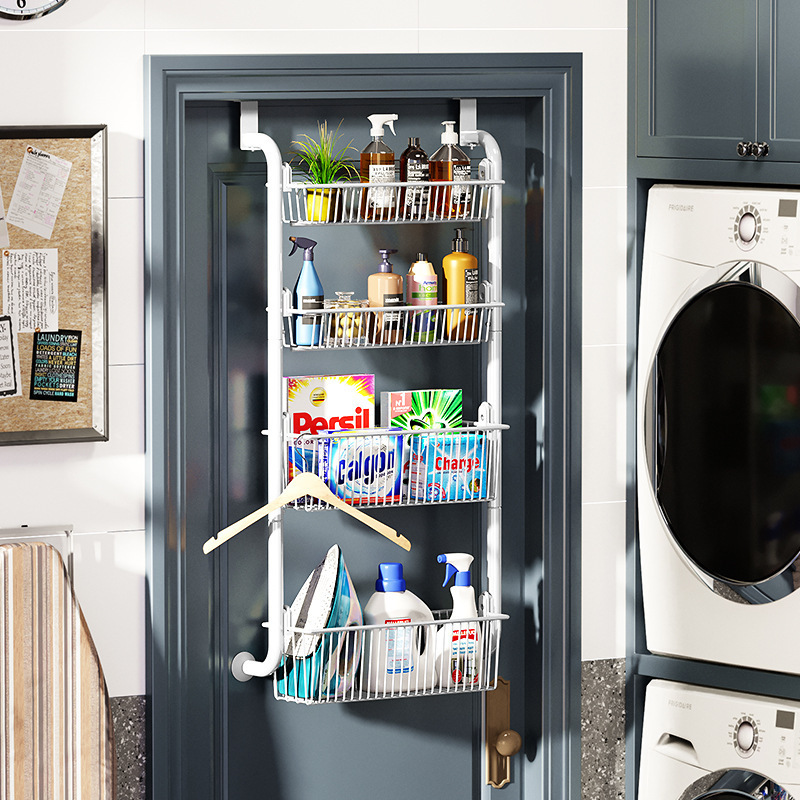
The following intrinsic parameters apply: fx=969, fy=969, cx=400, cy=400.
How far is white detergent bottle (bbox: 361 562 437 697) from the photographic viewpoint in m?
1.79

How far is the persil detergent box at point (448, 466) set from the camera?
1792 millimetres

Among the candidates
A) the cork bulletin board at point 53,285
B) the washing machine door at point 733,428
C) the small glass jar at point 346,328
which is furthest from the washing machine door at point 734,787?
the cork bulletin board at point 53,285

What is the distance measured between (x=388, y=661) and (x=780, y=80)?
1279mm

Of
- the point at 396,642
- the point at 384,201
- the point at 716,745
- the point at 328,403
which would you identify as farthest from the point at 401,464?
the point at 716,745

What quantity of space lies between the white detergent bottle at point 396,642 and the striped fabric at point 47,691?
0.48 m

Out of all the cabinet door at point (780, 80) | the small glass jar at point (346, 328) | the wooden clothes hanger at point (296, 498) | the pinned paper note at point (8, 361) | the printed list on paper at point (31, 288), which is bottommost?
the wooden clothes hanger at point (296, 498)

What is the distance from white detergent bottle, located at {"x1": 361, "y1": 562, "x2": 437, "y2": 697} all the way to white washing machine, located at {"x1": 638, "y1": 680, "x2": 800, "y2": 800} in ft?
1.54

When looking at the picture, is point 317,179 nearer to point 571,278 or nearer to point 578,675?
point 571,278

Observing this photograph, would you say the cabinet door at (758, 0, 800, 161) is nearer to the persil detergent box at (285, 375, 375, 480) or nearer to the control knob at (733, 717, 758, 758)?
the persil detergent box at (285, 375, 375, 480)

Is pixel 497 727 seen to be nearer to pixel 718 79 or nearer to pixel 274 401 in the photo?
pixel 274 401

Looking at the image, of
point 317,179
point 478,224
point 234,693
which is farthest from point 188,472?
point 478,224

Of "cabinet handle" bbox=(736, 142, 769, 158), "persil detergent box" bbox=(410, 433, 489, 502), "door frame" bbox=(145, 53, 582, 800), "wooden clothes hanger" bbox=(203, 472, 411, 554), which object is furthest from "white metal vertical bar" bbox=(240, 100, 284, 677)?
"cabinet handle" bbox=(736, 142, 769, 158)

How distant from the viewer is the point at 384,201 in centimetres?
172

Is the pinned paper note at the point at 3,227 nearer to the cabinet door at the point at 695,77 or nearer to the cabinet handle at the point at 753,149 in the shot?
the cabinet door at the point at 695,77
